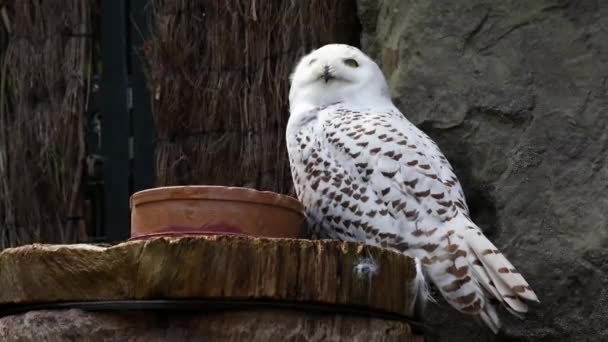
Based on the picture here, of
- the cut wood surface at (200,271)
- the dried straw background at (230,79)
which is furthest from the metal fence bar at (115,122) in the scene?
the cut wood surface at (200,271)

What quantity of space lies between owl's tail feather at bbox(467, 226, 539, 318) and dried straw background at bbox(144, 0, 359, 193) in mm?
1135

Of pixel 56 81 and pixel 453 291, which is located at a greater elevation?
pixel 56 81

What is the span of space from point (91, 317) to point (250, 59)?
5.93 ft

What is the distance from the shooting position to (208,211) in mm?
2119

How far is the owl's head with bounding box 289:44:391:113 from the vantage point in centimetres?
293

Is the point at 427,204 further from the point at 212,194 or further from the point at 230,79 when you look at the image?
the point at 230,79

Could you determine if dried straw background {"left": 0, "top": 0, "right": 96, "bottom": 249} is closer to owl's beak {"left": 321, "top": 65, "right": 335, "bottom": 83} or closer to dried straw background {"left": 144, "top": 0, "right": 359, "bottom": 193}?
dried straw background {"left": 144, "top": 0, "right": 359, "bottom": 193}

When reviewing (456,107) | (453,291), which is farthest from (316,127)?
(453,291)

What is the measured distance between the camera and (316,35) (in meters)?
3.46

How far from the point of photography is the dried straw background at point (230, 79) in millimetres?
3480

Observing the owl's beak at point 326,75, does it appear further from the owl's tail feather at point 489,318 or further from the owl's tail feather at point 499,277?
the owl's tail feather at point 489,318

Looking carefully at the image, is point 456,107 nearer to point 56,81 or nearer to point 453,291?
point 453,291

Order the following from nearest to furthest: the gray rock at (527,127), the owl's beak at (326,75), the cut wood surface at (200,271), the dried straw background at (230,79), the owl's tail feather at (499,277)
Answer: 1. the cut wood surface at (200,271)
2. the owl's tail feather at (499,277)
3. the gray rock at (527,127)
4. the owl's beak at (326,75)
5. the dried straw background at (230,79)

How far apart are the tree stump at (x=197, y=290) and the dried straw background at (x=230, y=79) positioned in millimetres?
1591
